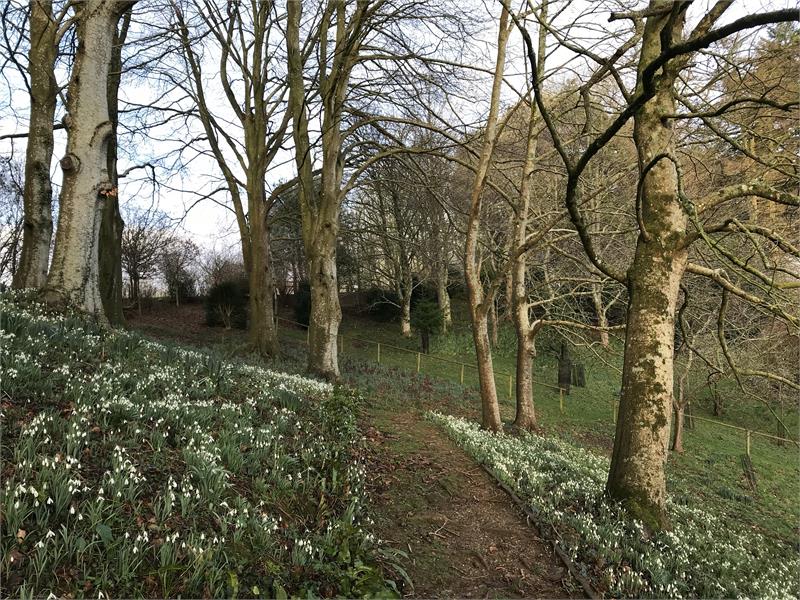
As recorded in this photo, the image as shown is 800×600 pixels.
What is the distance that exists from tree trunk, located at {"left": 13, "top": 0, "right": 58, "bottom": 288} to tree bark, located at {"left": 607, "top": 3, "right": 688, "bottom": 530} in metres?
10.4

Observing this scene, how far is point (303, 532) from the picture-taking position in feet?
10.9

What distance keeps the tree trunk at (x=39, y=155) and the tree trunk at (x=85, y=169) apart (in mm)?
2614

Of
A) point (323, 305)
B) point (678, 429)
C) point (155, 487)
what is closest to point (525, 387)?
point (323, 305)

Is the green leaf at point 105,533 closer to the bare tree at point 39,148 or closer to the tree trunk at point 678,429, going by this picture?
the bare tree at point 39,148

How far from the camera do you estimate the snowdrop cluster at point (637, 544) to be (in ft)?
13.3

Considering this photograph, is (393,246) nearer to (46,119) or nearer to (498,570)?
(46,119)

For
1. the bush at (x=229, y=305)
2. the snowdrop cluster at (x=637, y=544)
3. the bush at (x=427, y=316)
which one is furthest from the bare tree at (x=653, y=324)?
the bush at (x=229, y=305)

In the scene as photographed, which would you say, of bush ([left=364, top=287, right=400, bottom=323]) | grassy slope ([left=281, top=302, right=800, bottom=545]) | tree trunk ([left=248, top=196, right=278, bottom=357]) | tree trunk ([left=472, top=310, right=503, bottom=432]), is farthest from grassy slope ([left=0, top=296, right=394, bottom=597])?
bush ([left=364, top=287, right=400, bottom=323])

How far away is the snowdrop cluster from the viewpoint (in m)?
4.05

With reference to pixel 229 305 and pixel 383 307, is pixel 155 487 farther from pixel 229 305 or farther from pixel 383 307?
pixel 383 307

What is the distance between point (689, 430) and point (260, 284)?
17129 mm

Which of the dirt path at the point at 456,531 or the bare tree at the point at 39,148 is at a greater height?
the bare tree at the point at 39,148

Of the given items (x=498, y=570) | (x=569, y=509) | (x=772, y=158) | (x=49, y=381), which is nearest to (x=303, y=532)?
(x=498, y=570)

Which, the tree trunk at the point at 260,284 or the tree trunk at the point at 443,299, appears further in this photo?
the tree trunk at the point at 443,299
